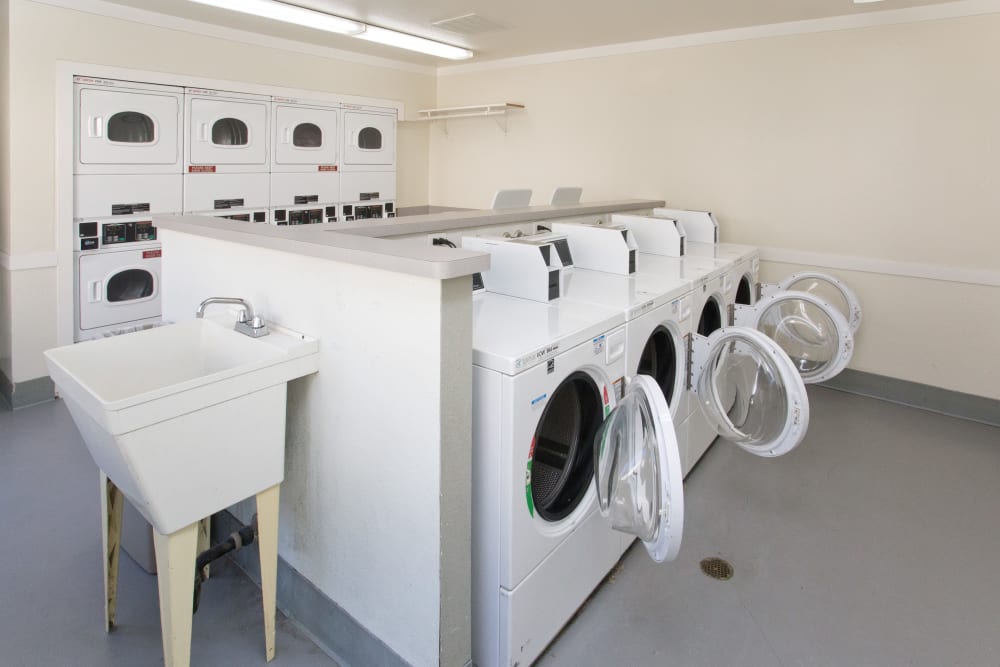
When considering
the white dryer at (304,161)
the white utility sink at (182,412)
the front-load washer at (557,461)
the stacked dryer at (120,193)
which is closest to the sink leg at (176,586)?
the white utility sink at (182,412)

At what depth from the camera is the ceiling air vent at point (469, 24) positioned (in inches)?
164

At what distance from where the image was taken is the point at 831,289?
4.19 meters

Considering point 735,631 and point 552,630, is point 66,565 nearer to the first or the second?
point 552,630

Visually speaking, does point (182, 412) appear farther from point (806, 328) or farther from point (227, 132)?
point (227, 132)

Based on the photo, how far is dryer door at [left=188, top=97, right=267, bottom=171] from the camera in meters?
4.30

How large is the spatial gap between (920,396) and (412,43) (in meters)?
4.49

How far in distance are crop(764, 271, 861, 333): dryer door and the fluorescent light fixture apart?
3.25m

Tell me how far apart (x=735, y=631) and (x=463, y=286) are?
149cm

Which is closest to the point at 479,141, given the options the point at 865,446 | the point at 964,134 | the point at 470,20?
the point at 470,20

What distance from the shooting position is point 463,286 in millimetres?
1489

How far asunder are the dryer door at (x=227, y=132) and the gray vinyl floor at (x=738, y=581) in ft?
7.34

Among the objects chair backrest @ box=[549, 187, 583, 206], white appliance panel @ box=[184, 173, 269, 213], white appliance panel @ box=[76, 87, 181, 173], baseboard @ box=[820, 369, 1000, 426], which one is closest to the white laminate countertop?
chair backrest @ box=[549, 187, 583, 206]

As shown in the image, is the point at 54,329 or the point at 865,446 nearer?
the point at 865,446

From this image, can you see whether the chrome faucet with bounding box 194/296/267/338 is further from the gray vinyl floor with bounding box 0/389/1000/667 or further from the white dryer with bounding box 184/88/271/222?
the white dryer with bounding box 184/88/271/222
